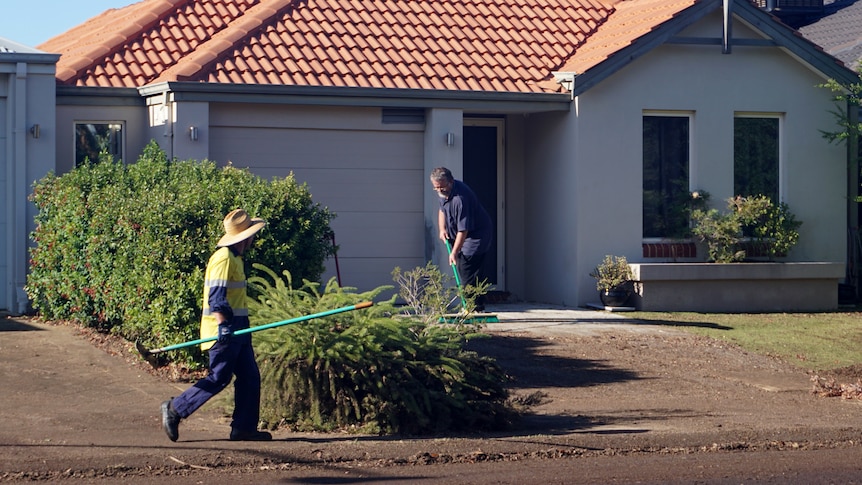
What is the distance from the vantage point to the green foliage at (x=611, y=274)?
1580 centimetres

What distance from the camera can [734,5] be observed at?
653 inches

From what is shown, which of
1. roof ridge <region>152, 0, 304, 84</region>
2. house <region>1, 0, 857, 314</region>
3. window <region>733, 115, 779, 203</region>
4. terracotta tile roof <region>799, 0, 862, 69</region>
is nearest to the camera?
roof ridge <region>152, 0, 304, 84</region>

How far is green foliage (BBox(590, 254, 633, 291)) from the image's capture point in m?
15.8

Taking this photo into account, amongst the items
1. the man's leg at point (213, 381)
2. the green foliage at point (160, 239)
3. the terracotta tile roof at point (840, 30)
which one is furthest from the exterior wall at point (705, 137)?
the man's leg at point (213, 381)

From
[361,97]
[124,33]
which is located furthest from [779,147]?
[124,33]

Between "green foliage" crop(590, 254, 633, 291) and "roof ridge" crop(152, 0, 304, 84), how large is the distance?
19.0 feet

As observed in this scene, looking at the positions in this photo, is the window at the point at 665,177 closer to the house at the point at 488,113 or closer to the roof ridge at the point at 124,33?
the house at the point at 488,113

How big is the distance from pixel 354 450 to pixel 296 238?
3256 mm

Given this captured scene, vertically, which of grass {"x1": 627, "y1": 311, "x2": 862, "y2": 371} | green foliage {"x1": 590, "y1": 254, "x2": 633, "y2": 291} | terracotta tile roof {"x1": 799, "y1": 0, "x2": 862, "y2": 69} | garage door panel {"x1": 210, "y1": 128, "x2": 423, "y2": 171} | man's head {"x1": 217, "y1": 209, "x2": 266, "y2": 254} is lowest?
grass {"x1": 627, "y1": 311, "x2": 862, "y2": 371}

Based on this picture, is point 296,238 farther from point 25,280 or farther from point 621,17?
point 621,17

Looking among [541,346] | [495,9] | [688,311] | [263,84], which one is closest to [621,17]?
[495,9]

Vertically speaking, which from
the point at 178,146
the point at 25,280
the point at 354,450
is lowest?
the point at 354,450

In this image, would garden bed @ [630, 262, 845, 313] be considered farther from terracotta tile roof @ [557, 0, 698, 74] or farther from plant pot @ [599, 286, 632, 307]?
terracotta tile roof @ [557, 0, 698, 74]

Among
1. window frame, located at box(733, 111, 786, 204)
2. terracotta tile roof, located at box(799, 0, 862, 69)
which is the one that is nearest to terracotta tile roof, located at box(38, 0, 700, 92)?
window frame, located at box(733, 111, 786, 204)
